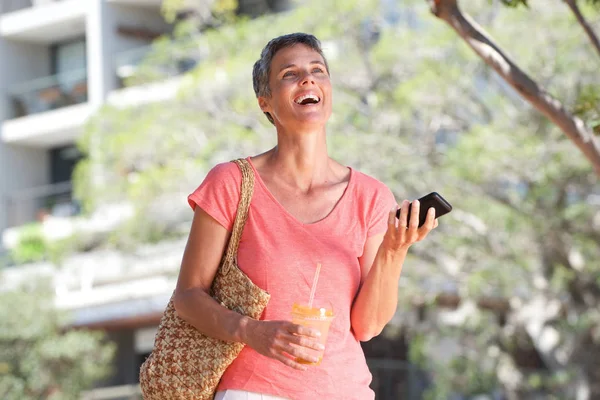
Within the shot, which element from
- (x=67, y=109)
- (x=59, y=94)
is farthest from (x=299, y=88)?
(x=59, y=94)

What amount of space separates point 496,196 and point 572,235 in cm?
103

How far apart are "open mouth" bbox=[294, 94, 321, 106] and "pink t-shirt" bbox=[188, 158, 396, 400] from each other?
24 centimetres

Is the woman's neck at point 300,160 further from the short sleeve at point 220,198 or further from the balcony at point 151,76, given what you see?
the balcony at point 151,76

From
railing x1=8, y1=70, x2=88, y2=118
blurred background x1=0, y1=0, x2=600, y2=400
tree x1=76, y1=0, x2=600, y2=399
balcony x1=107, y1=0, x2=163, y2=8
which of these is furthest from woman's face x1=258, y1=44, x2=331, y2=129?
railing x1=8, y1=70, x2=88, y2=118

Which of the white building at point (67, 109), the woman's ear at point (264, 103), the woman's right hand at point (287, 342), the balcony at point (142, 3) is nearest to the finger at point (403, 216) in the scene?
the woman's right hand at point (287, 342)

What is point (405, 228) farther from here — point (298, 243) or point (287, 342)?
point (287, 342)

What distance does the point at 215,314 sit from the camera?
3.06 m

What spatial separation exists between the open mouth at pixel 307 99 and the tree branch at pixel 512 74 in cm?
175

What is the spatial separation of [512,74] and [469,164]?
31.7 ft

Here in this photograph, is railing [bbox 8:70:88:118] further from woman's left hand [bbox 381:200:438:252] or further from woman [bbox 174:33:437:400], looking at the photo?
woman's left hand [bbox 381:200:438:252]

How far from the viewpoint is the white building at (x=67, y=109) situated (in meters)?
22.4

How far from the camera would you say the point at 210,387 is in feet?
10.2

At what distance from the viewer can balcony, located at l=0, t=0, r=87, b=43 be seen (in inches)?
1089

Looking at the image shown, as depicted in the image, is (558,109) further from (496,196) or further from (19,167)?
(19,167)
